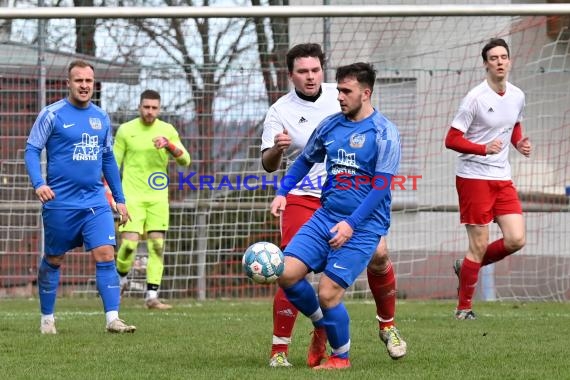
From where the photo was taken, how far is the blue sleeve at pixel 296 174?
6910 mm

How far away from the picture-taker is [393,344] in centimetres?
694

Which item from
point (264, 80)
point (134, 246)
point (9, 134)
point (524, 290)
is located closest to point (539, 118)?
point (524, 290)

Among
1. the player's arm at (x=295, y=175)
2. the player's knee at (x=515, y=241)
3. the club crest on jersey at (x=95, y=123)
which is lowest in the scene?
the player's knee at (x=515, y=241)

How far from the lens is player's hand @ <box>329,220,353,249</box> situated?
21.1 feet

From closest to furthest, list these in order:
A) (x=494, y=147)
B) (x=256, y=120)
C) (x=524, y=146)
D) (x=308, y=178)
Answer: (x=308, y=178) → (x=494, y=147) → (x=524, y=146) → (x=256, y=120)

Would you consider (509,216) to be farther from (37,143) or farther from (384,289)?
(37,143)

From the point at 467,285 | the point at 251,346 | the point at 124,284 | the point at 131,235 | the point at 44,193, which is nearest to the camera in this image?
the point at 251,346

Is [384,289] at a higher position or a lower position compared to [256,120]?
lower

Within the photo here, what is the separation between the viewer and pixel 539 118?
1420cm

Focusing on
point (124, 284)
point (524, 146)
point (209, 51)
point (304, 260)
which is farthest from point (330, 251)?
point (209, 51)

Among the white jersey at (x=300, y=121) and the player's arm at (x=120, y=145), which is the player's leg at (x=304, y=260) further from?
the player's arm at (x=120, y=145)

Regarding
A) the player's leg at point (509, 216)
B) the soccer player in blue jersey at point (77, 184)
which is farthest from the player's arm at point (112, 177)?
the player's leg at point (509, 216)

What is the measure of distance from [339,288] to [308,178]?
1028 millimetres

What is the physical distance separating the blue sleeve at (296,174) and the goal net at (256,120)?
6894mm
